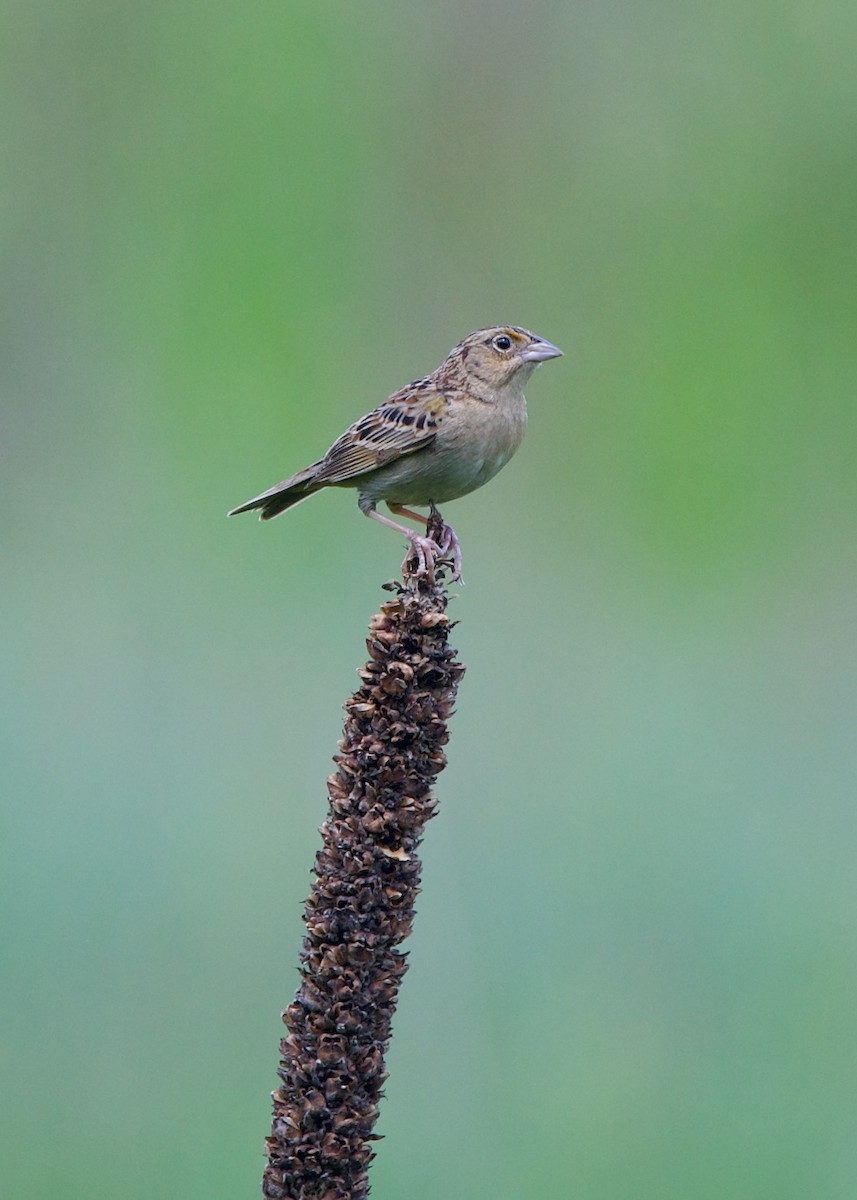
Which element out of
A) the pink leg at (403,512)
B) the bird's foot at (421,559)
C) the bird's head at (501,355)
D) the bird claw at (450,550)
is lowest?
the bird's foot at (421,559)

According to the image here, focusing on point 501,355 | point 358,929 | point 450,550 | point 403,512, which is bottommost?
point 358,929

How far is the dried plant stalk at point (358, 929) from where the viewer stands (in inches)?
93.8

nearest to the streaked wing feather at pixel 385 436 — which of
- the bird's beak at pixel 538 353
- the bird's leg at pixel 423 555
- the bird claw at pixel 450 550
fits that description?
the bird's beak at pixel 538 353

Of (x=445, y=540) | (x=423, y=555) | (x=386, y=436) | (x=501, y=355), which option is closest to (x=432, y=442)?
(x=386, y=436)

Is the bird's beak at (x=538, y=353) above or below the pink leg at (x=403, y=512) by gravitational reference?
above

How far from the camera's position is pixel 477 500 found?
9.47 metres

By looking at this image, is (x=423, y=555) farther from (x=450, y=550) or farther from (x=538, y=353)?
(x=538, y=353)

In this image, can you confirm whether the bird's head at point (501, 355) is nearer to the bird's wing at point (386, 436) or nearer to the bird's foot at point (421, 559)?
the bird's wing at point (386, 436)

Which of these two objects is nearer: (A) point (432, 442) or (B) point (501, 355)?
(A) point (432, 442)

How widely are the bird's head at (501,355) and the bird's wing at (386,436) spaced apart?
157 millimetres

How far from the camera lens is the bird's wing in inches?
173

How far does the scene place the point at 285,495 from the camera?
15.7 ft

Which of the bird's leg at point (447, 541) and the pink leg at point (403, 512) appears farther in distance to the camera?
the pink leg at point (403, 512)

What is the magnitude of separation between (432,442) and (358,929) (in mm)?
2191
